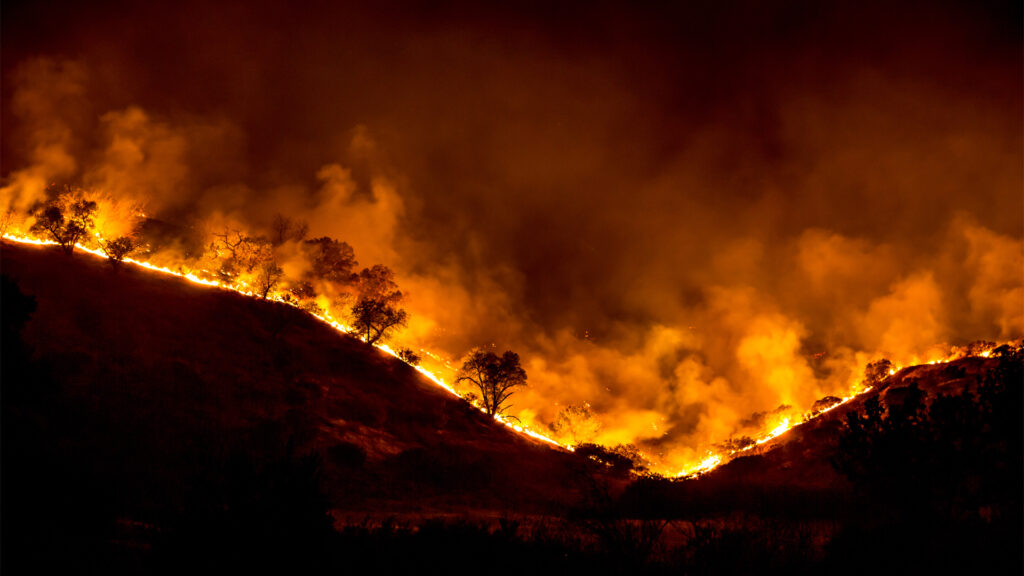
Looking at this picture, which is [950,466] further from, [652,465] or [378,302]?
[378,302]

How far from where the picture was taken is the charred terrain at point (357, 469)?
8133 millimetres

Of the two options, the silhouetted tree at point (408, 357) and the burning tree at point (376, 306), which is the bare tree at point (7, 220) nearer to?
the burning tree at point (376, 306)

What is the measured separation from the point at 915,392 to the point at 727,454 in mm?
29957

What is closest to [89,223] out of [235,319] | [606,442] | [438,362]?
[235,319]

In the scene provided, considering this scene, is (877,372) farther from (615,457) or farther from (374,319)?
(374,319)

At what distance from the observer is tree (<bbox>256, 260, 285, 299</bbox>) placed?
139 ft

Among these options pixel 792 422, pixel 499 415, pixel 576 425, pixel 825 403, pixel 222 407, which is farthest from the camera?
pixel 576 425

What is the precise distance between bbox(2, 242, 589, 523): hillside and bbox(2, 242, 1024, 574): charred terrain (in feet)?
0.42

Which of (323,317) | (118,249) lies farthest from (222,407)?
(118,249)

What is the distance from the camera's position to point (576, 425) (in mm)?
46344

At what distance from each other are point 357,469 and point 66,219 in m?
30.4

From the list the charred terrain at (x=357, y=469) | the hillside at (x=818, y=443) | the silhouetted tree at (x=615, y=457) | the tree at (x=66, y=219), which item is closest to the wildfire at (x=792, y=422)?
the hillside at (x=818, y=443)

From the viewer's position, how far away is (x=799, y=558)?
10.4 meters

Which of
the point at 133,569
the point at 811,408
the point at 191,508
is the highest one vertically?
the point at 811,408
